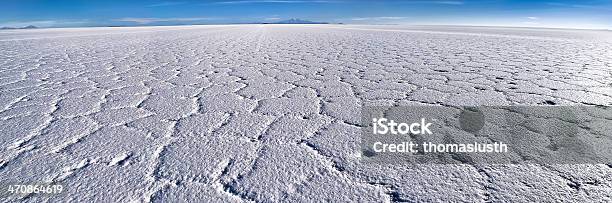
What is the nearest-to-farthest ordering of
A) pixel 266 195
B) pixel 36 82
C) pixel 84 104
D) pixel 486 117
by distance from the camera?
pixel 266 195 < pixel 486 117 < pixel 84 104 < pixel 36 82

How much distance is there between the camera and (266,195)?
98cm

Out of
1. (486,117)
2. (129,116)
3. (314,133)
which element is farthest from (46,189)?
(486,117)

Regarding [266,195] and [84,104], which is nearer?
[266,195]

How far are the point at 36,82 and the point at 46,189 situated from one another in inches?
79.7

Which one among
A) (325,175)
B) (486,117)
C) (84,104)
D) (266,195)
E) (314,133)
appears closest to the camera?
(266,195)

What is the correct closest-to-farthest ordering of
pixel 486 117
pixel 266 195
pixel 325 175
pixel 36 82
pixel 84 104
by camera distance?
pixel 266 195 → pixel 325 175 → pixel 486 117 → pixel 84 104 → pixel 36 82

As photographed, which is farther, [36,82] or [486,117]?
[36,82]

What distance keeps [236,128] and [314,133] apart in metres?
0.33

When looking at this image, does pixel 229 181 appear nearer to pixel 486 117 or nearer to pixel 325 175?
pixel 325 175

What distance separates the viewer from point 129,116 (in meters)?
1.70

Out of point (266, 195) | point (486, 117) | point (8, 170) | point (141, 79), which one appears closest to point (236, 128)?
point (266, 195)

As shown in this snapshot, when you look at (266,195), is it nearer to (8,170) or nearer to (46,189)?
(46,189)
